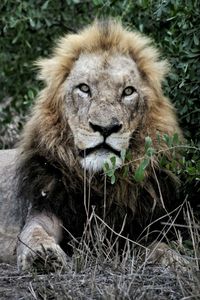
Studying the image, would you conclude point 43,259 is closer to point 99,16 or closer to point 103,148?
point 103,148

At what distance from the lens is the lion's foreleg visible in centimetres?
491

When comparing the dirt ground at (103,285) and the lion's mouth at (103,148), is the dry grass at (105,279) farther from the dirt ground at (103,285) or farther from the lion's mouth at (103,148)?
the lion's mouth at (103,148)

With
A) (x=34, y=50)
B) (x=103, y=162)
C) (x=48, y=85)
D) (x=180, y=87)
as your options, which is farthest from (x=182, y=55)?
(x=34, y=50)

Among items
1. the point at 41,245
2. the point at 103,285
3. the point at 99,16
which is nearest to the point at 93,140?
the point at 41,245

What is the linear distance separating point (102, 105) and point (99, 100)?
59 millimetres

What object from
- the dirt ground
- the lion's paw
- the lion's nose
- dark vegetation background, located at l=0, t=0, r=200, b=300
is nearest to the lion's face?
the lion's nose

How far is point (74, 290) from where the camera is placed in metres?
4.29

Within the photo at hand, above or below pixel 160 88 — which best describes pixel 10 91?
below

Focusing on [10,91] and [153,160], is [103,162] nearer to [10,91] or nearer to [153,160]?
[153,160]

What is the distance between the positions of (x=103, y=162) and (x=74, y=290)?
1161 millimetres

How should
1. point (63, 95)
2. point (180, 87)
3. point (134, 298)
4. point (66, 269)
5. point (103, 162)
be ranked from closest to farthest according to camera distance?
point (134, 298), point (66, 269), point (103, 162), point (63, 95), point (180, 87)

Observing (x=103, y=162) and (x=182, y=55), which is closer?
(x=103, y=162)

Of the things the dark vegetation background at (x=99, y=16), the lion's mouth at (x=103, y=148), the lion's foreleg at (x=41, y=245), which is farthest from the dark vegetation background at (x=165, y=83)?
the lion's mouth at (x=103, y=148)

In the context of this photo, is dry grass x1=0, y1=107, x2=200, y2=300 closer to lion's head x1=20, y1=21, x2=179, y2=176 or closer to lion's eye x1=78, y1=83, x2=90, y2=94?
lion's head x1=20, y1=21, x2=179, y2=176
